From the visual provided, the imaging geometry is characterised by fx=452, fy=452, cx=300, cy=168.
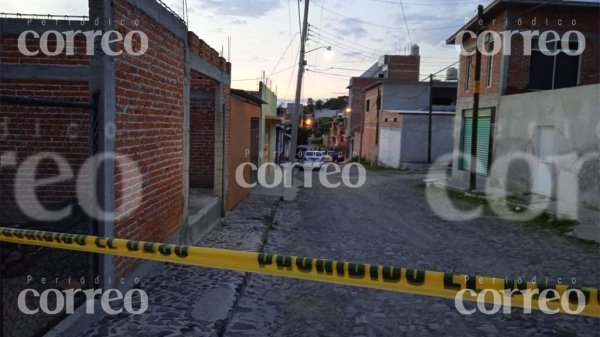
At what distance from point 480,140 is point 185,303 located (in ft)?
56.4

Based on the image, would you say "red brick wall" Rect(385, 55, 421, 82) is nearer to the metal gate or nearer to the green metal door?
the green metal door

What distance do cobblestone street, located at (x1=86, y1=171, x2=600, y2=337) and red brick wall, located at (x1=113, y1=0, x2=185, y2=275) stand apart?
3.01 ft

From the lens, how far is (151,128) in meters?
6.00

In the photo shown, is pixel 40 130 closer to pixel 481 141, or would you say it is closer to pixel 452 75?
pixel 481 141

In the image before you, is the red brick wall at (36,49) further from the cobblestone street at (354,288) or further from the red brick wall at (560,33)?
the red brick wall at (560,33)

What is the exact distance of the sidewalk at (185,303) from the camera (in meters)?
4.68

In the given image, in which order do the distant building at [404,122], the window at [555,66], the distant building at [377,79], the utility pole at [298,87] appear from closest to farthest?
the window at [555,66]
the utility pole at [298,87]
the distant building at [404,122]
the distant building at [377,79]

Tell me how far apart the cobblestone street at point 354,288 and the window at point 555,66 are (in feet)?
27.0

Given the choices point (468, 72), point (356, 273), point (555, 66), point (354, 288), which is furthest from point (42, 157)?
point (468, 72)

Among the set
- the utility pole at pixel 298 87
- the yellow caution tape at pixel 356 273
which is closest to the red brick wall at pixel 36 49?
the yellow caution tape at pixel 356 273

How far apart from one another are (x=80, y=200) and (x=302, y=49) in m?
16.2

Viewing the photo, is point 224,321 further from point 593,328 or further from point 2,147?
point 2,147

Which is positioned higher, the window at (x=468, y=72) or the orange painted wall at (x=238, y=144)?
the window at (x=468, y=72)

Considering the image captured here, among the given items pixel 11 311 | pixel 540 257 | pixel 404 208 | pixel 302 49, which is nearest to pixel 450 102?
pixel 302 49
